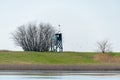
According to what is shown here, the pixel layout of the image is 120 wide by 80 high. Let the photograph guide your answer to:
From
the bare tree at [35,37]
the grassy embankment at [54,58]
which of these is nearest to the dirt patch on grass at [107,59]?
the grassy embankment at [54,58]

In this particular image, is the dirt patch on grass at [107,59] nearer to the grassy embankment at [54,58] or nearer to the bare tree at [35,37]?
the grassy embankment at [54,58]

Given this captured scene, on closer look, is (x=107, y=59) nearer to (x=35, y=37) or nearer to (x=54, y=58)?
(x=54, y=58)

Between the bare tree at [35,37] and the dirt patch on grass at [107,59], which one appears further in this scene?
the bare tree at [35,37]

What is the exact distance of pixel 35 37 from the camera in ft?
385

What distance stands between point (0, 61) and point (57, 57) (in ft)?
39.8

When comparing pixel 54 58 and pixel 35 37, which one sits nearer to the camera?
pixel 54 58

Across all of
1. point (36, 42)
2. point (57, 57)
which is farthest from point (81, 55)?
point (36, 42)

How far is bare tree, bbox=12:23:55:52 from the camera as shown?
375ft

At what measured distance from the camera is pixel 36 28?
118 meters

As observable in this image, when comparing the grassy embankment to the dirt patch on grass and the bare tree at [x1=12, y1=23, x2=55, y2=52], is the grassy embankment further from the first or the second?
the bare tree at [x1=12, y1=23, x2=55, y2=52]

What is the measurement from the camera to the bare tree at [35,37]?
114m

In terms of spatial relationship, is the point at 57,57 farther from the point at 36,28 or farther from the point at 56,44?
the point at 36,28

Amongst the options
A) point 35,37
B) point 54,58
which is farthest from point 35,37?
point 54,58

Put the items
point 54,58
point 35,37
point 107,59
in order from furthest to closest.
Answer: point 35,37
point 54,58
point 107,59
